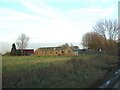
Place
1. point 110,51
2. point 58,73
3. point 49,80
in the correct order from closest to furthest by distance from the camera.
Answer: point 49,80 < point 58,73 < point 110,51

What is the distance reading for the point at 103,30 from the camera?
307 ft

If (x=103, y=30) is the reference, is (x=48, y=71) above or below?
below

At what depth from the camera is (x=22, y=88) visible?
13.7m

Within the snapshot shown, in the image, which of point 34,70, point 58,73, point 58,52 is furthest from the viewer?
point 58,52

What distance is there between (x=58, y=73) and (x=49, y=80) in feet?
8.87

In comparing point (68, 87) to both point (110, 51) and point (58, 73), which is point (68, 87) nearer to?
point (58, 73)

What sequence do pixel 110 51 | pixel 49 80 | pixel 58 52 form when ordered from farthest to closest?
pixel 58 52 → pixel 110 51 → pixel 49 80

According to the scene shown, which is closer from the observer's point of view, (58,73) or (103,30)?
(58,73)

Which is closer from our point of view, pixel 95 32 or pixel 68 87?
pixel 68 87

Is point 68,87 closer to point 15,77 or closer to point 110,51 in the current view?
point 15,77

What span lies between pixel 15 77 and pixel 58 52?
10277 centimetres

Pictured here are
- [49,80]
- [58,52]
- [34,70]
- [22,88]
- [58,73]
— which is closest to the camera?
[22,88]

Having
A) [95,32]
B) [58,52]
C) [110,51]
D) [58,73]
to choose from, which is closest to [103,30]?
[95,32]

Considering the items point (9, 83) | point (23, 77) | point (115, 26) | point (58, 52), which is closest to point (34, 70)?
point (23, 77)
